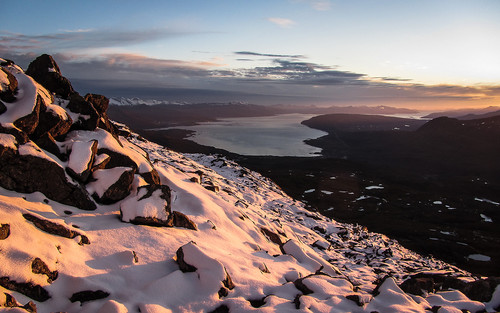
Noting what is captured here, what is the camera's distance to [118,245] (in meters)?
8.98

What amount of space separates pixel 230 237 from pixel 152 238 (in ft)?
14.6

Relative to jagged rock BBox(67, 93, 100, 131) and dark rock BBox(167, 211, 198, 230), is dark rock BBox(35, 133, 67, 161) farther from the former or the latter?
dark rock BBox(167, 211, 198, 230)

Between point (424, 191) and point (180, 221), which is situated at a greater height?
point (180, 221)

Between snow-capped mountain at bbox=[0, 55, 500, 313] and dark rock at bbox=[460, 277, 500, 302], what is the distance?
1.3 inches

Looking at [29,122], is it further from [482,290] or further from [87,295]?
[482,290]

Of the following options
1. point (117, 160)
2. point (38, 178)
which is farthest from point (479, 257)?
point (38, 178)

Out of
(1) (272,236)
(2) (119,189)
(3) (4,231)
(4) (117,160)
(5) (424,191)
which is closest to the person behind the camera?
(3) (4,231)

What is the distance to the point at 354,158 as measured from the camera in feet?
594

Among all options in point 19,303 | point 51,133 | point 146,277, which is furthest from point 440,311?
point 51,133

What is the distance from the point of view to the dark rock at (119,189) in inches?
447

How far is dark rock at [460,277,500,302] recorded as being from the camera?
34.4ft

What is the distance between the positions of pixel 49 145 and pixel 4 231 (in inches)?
208

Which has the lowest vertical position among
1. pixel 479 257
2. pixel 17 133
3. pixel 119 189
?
pixel 479 257

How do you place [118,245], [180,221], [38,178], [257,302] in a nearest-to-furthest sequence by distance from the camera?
[257,302] < [118,245] < [38,178] < [180,221]
